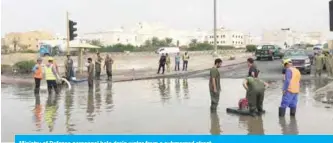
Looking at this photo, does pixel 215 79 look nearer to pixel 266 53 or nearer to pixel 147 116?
pixel 147 116

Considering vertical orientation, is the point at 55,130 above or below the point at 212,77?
below

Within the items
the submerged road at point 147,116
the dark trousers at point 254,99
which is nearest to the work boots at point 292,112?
the submerged road at point 147,116

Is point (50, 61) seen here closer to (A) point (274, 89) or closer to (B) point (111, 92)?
(B) point (111, 92)

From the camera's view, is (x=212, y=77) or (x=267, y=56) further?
(x=267, y=56)

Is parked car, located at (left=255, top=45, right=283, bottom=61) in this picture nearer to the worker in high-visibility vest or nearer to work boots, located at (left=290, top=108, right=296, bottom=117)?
the worker in high-visibility vest

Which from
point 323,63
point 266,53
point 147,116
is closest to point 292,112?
point 147,116

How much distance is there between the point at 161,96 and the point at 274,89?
186 inches

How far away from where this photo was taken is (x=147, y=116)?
38.4 feet

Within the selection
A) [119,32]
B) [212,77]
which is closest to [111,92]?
[212,77]

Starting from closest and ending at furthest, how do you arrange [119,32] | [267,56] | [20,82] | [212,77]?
[212,77], [20,82], [267,56], [119,32]

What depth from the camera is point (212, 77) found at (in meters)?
11.9

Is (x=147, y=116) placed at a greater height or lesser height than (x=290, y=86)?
lesser

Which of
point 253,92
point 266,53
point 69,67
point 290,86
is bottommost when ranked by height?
point 253,92

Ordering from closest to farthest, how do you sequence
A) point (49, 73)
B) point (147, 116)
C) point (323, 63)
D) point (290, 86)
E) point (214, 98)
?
point (290, 86) < point (147, 116) < point (214, 98) < point (49, 73) < point (323, 63)
